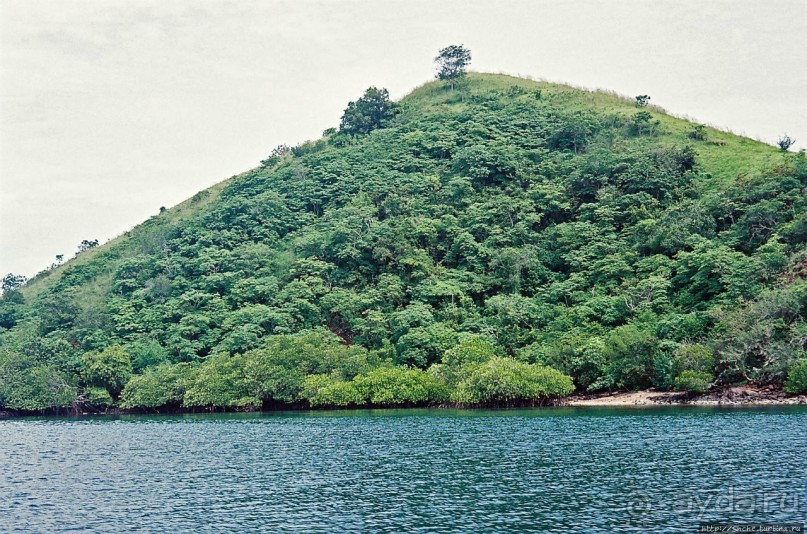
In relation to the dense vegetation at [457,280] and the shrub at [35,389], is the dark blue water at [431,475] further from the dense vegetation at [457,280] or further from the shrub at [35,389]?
the shrub at [35,389]

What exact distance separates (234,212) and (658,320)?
8269 centimetres

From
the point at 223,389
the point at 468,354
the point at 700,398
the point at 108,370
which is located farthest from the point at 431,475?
the point at 108,370

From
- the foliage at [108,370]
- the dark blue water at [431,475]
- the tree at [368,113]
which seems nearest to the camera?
the dark blue water at [431,475]

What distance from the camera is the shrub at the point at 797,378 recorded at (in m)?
63.6

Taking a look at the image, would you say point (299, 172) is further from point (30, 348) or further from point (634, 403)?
point (634, 403)

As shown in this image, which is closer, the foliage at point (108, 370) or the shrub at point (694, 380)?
the shrub at point (694, 380)

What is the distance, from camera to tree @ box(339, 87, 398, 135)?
16025cm

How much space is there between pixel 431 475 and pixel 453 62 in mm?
149212

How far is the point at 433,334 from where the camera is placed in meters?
87.1

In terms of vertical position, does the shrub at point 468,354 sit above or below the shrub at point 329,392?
above

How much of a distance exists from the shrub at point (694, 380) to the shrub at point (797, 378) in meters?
6.96

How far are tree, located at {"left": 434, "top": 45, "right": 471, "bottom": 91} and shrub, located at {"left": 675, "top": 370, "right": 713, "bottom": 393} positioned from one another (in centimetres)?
11607

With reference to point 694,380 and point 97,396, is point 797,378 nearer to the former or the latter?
point 694,380

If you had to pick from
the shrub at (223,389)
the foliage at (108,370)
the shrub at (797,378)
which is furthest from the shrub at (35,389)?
the shrub at (797,378)
